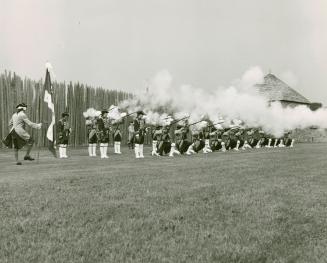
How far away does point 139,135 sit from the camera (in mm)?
19984

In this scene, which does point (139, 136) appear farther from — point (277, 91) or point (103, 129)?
point (277, 91)

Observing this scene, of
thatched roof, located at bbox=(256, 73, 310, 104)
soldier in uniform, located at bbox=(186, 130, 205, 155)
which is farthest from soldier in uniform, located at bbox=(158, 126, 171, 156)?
thatched roof, located at bbox=(256, 73, 310, 104)

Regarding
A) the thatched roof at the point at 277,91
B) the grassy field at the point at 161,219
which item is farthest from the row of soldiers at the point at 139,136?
the thatched roof at the point at 277,91

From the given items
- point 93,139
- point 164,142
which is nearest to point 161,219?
point 164,142

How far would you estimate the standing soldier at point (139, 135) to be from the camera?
19.5 meters

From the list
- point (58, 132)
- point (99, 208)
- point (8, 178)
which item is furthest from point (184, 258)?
point (58, 132)

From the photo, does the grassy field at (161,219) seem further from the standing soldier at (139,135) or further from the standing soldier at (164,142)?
the standing soldier at (164,142)

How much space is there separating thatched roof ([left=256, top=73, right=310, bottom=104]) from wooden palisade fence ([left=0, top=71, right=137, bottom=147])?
78.6 feet

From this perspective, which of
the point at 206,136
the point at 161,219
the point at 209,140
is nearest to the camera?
the point at 161,219

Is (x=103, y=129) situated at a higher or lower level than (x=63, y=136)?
higher

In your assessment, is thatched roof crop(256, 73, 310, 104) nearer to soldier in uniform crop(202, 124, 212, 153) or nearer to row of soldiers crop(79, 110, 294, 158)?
row of soldiers crop(79, 110, 294, 158)

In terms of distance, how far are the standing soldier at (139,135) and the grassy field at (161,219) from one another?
828 cm

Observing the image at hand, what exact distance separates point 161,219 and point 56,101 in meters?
20.1

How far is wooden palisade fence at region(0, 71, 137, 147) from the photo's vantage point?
23.0 metres
